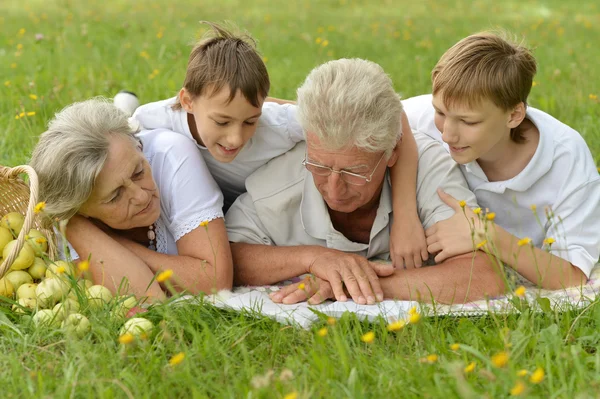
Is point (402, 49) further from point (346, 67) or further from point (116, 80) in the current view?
point (346, 67)

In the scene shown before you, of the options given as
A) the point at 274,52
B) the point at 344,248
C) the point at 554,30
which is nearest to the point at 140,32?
the point at 274,52

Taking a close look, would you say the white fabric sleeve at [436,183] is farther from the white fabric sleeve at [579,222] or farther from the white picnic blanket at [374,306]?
the white picnic blanket at [374,306]

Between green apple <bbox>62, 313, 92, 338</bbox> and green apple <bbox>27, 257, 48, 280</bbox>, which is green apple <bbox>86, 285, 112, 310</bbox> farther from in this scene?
green apple <bbox>27, 257, 48, 280</bbox>

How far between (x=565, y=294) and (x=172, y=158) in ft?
6.23

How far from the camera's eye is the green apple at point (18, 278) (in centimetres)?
352

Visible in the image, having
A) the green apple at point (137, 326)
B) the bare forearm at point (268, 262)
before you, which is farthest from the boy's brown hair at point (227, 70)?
the green apple at point (137, 326)

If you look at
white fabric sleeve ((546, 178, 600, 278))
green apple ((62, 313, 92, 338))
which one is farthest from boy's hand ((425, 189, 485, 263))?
green apple ((62, 313, 92, 338))

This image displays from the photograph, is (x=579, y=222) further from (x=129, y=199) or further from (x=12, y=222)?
(x=12, y=222)

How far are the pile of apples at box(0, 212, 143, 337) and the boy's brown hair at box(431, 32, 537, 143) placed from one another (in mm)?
1723

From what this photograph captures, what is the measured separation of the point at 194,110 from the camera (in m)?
3.78

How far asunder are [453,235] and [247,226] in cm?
102

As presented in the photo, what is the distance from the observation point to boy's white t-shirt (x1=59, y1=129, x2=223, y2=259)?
12.0 ft

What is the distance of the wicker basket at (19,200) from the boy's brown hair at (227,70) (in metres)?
0.88

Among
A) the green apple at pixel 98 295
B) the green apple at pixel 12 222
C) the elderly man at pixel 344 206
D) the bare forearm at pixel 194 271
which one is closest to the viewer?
the green apple at pixel 98 295
